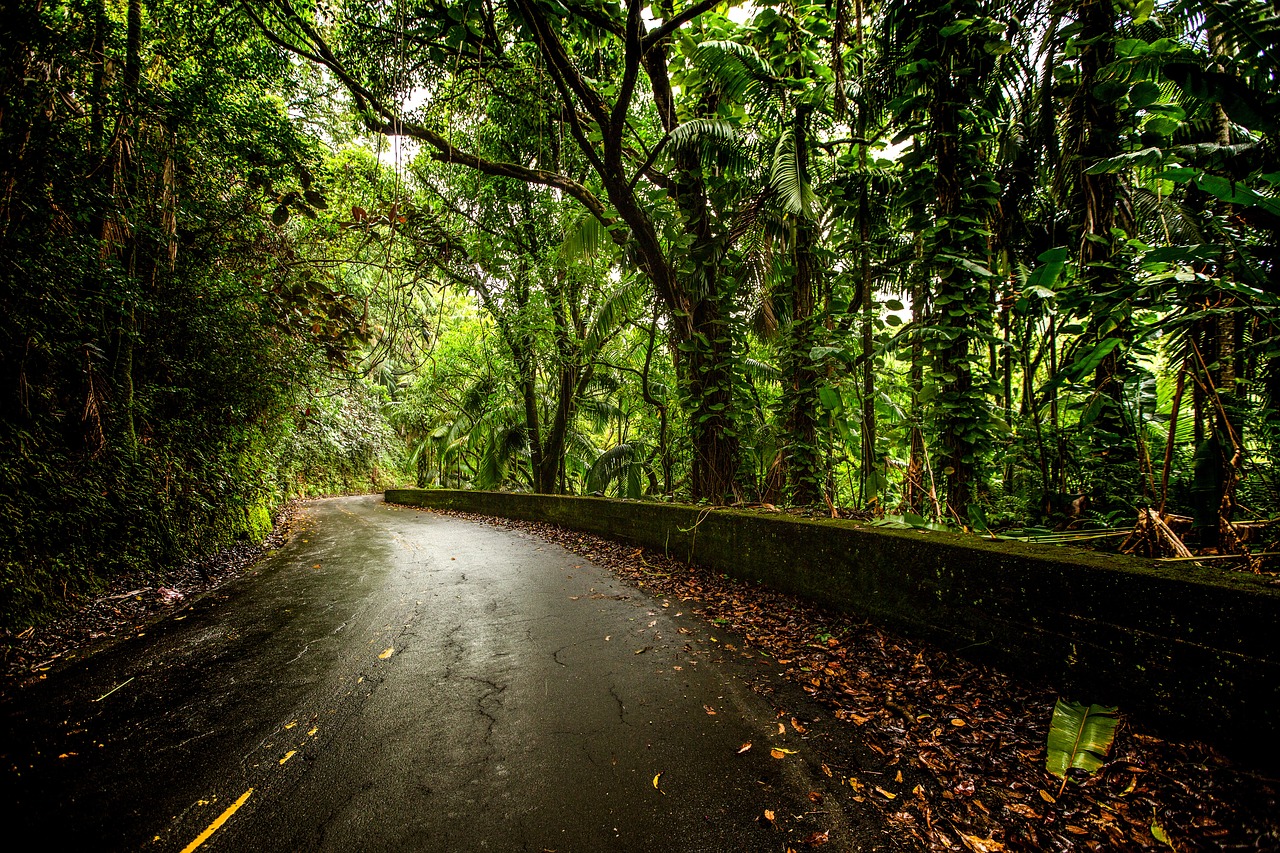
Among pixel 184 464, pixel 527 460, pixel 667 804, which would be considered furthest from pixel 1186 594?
pixel 527 460

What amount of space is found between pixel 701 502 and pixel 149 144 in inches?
312

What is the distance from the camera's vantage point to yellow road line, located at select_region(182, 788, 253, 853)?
73.4 inches

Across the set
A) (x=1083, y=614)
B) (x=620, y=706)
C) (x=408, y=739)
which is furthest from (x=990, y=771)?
(x=408, y=739)

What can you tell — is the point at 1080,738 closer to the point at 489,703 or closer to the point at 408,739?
the point at 489,703

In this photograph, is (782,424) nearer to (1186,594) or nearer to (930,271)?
(930,271)

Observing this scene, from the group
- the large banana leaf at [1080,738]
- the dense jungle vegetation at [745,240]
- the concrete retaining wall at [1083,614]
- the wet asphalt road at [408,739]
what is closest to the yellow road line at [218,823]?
the wet asphalt road at [408,739]

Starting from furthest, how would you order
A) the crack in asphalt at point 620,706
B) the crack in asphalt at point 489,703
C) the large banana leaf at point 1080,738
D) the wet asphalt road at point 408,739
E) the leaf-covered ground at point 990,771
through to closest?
the crack in asphalt at point 620,706 → the crack in asphalt at point 489,703 → the large banana leaf at point 1080,738 → the wet asphalt road at point 408,739 → the leaf-covered ground at point 990,771

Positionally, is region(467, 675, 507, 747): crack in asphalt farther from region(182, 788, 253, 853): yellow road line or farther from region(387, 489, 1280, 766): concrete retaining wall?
region(387, 489, 1280, 766): concrete retaining wall

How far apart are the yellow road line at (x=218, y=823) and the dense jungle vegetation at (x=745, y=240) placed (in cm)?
332

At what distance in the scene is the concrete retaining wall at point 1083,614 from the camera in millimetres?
1975

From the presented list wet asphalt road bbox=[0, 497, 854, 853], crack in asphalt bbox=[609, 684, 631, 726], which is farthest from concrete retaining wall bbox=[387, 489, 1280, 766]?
crack in asphalt bbox=[609, 684, 631, 726]

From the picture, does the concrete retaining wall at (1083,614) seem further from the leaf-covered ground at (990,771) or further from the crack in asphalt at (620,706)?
the crack in asphalt at (620,706)

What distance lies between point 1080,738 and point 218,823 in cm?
393

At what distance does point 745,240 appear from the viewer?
7.14 metres
